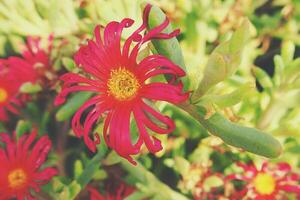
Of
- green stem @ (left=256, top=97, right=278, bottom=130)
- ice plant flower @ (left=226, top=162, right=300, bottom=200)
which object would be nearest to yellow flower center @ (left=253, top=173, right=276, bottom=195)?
ice plant flower @ (left=226, top=162, right=300, bottom=200)

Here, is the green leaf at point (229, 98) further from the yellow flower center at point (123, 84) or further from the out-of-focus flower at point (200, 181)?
the out-of-focus flower at point (200, 181)

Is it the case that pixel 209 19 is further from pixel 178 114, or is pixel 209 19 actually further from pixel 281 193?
pixel 281 193

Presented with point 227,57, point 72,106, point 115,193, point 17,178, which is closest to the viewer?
point 227,57

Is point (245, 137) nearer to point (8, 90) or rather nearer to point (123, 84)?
point (123, 84)

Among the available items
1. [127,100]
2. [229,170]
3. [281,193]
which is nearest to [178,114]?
[229,170]

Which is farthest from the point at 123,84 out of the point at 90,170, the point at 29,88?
the point at 29,88
